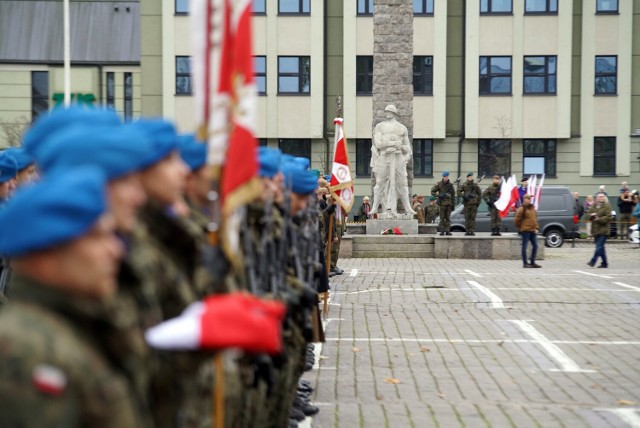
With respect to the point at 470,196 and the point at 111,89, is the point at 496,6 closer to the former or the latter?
the point at 470,196

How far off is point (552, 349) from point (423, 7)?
33789 millimetres

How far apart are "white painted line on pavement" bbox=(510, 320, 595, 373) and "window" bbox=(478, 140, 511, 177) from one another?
30.9 meters

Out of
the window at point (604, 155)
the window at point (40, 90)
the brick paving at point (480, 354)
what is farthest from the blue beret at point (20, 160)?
the window at point (40, 90)

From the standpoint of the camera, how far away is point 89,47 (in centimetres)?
4653

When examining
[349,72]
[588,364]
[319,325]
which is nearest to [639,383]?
[588,364]

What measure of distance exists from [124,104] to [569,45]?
70.4 feet

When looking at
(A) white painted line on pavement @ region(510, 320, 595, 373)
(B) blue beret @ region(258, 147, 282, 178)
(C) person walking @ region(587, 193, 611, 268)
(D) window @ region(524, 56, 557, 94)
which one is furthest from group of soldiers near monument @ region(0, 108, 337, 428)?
(D) window @ region(524, 56, 557, 94)

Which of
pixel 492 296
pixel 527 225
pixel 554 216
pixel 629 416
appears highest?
pixel 527 225

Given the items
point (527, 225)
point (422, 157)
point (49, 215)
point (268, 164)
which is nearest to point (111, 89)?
point (422, 157)

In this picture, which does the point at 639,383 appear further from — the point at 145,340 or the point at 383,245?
the point at 383,245

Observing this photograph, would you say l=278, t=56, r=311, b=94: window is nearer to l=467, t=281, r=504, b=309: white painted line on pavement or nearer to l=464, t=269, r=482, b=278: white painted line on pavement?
l=464, t=269, r=482, b=278: white painted line on pavement

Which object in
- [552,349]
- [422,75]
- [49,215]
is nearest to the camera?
[49,215]

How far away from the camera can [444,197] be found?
2711 centimetres

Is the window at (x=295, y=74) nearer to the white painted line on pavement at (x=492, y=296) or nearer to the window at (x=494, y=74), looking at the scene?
the window at (x=494, y=74)
